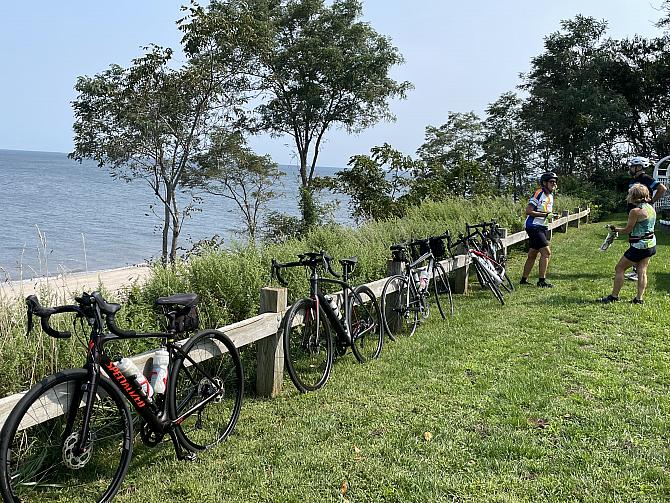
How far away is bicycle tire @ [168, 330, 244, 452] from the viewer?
3312mm

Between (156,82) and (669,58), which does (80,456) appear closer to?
(156,82)

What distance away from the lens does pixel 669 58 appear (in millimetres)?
31812

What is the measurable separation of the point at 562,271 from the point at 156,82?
499 inches

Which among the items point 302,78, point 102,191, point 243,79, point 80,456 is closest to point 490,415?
point 80,456

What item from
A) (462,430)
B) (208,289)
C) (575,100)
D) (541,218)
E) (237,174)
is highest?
(575,100)

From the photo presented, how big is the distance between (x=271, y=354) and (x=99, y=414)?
1.42 meters

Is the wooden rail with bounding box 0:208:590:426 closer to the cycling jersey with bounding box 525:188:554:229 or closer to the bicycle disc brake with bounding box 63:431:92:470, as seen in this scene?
the bicycle disc brake with bounding box 63:431:92:470

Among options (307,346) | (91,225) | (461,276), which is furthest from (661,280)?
(91,225)

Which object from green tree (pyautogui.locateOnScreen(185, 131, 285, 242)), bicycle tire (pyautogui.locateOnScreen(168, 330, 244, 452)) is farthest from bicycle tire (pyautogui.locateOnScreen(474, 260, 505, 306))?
green tree (pyautogui.locateOnScreen(185, 131, 285, 242))

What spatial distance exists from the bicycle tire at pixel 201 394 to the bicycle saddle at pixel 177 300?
0.25 m

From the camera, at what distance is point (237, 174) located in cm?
2353

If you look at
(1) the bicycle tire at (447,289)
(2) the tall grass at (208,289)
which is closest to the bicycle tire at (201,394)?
(2) the tall grass at (208,289)

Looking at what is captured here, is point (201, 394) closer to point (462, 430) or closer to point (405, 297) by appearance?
point (462, 430)

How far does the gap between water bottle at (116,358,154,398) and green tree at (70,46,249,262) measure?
1297 cm
